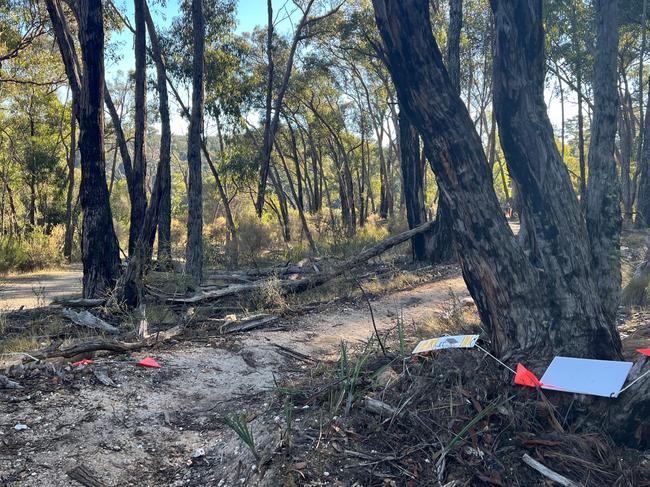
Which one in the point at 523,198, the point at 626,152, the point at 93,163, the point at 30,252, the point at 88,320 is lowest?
the point at 88,320

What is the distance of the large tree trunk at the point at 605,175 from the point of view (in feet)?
19.0

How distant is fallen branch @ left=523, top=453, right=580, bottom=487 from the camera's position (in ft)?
9.67

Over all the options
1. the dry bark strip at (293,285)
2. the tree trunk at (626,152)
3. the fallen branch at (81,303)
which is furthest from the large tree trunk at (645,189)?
the fallen branch at (81,303)

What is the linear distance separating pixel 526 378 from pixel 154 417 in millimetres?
2766

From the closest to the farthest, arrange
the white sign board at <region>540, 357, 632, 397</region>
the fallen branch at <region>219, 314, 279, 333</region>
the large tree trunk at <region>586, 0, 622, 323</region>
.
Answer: the white sign board at <region>540, 357, 632, 397</region>
the large tree trunk at <region>586, 0, 622, 323</region>
the fallen branch at <region>219, 314, 279, 333</region>

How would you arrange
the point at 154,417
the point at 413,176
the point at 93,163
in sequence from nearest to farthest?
the point at 154,417 → the point at 93,163 → the point at 413,176

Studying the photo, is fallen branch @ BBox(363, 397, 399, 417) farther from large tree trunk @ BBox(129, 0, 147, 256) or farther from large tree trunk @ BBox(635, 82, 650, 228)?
large tree trunk @ BBox(635, 82, 650, 228)

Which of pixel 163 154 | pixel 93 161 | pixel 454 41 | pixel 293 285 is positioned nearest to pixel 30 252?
pixel 163 154

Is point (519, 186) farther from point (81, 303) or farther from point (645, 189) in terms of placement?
point (645, 189)

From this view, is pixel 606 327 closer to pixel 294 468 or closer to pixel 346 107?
pixel 294 468

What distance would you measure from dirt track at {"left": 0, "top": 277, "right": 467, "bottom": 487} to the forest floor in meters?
0.01

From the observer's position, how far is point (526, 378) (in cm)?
355

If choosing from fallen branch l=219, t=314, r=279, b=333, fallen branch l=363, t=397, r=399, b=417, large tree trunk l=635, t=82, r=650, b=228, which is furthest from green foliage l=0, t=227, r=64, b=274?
large tree trunk l=635, t=82, r=650, b=228

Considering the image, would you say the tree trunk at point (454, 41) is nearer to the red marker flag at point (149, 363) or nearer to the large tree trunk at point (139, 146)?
the large tree trunk at point (139, 146)
